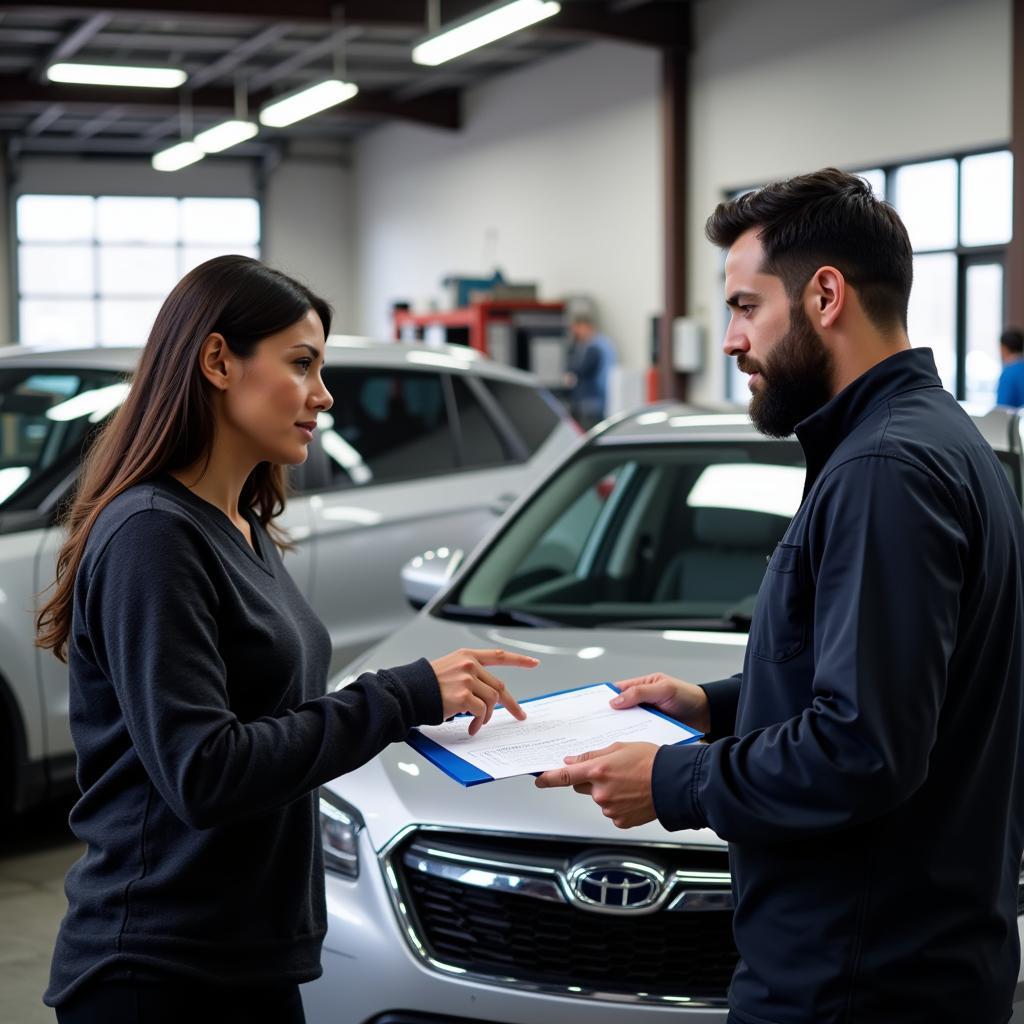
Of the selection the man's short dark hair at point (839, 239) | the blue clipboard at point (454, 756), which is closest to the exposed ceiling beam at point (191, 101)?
the blue clipboard at point (454, 756)

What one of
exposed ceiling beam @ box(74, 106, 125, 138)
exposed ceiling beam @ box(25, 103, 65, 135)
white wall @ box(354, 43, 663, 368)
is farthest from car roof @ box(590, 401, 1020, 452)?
exposed ceiling beam @ box(74, 106, 125, 138)

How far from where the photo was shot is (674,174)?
1312cm

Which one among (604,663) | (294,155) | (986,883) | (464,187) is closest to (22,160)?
(294,155)

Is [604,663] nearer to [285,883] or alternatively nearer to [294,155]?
[285,883]

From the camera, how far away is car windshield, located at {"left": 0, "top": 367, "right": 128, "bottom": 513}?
14.1ft

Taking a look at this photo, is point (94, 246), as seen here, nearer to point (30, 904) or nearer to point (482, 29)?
point (482, 29)

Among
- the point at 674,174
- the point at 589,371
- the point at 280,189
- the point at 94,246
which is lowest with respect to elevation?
the point at 589,371

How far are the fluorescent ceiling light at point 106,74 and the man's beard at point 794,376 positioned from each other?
11964 mm

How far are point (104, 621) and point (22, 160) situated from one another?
19.9m

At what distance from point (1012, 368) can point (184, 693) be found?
872 cm

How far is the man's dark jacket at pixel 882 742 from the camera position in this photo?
129 cm

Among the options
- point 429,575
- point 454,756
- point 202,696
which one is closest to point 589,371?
point 429,575

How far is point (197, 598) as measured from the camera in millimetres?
1474

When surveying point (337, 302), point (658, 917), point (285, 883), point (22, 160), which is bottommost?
point (658, 917)
